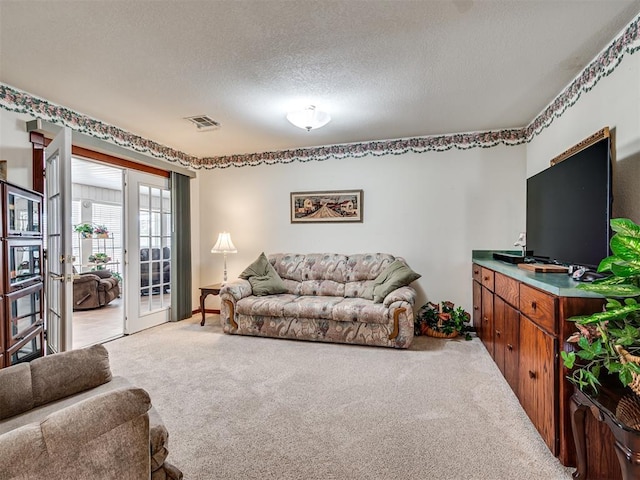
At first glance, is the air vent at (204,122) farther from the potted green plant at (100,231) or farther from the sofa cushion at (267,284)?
the potted green plant at (100,231)

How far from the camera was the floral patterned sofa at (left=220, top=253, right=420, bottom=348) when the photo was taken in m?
3.49

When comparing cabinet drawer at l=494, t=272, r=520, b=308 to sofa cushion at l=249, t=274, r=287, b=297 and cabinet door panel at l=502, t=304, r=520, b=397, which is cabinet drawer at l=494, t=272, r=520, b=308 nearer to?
cabinet door panel at l=502, t=304, r=520, b=397

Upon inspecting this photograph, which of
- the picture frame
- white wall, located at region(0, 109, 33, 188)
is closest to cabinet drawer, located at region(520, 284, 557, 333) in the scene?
the picture frame

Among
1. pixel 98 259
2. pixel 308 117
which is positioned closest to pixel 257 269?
pixel 308 117

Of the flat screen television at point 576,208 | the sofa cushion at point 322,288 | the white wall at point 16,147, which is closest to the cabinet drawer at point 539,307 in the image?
the flat screen television at point 576,208

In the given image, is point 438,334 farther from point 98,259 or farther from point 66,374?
point 98,259

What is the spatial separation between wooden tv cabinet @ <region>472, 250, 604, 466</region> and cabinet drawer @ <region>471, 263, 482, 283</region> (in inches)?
28.1

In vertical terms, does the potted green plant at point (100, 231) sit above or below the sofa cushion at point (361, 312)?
above

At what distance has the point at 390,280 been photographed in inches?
151

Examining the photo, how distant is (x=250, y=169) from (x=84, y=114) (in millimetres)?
2117

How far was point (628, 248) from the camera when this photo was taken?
3.80 ft

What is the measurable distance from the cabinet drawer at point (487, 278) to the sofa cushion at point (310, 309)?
1539 mm

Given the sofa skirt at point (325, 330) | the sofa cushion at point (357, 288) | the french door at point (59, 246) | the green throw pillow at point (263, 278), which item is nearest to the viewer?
the french door at point (59, 246)

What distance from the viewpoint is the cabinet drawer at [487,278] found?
9.87 ft
